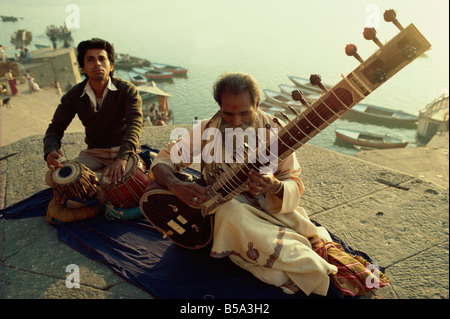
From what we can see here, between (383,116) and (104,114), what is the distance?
2895 cm

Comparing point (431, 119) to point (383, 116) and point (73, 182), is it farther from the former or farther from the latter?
point (73, 182)

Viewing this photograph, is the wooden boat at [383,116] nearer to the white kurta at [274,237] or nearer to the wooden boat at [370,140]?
the wooden boat at [370,140]

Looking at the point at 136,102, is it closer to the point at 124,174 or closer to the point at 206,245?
the point at 124,174

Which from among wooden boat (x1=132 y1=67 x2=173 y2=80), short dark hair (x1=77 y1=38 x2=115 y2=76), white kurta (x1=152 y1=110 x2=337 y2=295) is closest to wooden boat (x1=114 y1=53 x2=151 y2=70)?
wooden boat (x1=132 y1=67 x2=173 y2=80)

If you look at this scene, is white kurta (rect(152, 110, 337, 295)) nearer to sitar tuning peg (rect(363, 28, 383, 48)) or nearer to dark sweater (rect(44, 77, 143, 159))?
sitar tuning peg (rect(363, 28, 383, 48))

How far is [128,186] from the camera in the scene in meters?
3.04

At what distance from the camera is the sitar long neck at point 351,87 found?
1.47m

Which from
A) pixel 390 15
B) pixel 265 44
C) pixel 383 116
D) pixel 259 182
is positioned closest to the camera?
pixel 390 15

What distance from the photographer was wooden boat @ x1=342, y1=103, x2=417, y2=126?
27.8 metres

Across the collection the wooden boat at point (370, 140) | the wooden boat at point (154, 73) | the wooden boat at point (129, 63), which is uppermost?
the wooden boat at point (129, 63)

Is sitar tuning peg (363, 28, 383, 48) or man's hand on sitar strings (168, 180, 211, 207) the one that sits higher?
sitar tuning peg (363, 28, 383, 48)

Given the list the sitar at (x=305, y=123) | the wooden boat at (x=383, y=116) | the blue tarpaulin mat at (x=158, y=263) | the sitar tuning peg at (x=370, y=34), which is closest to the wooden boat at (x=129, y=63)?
the wooden boat at (x=383, y=116)

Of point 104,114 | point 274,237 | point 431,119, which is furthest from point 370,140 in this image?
point 274,237

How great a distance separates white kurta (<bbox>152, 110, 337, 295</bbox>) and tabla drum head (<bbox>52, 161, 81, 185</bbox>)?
5.07ft
